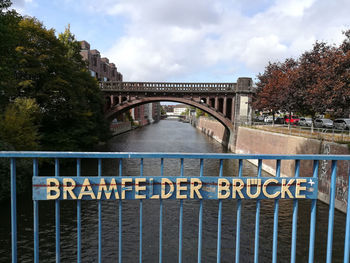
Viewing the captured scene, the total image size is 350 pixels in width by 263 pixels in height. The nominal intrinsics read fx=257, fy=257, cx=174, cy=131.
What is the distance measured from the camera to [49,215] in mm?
13422

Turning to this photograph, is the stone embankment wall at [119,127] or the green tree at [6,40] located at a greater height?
the green tree at [6,40]

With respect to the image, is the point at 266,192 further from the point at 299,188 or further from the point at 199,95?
the point at 199,95

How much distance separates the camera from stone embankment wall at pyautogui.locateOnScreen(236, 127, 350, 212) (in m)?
14.5

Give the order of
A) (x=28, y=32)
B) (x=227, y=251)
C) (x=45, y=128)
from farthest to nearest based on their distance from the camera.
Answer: (x=45, y=128)
(x=28, y=32)
(x=227, y=251)

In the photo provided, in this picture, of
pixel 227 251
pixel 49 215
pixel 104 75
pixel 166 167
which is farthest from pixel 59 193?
pixel 104 75

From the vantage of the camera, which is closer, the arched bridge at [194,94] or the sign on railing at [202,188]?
the sign on railing at [202,188]

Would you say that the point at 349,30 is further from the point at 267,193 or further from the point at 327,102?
the point at 267,193

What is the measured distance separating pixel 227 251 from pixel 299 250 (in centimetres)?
302

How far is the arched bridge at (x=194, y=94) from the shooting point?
3841cm

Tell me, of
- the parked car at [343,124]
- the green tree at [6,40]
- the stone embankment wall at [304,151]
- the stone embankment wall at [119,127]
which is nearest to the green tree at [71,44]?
the green tree at [6,40]

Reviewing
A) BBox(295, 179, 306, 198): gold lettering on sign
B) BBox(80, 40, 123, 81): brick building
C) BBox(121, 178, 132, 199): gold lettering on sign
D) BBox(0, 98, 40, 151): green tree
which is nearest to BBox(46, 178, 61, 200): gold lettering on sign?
BBox(121, 178, 132, 199): gold lettering on sign

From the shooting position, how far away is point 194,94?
39.2 meters

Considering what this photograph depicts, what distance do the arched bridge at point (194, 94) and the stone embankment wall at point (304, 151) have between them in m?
6.55

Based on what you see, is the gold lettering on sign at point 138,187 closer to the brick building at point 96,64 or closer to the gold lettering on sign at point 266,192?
the gold lettering on sign at point 266,192
